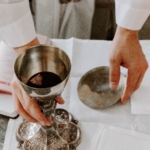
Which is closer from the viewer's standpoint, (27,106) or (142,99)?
(27,106)

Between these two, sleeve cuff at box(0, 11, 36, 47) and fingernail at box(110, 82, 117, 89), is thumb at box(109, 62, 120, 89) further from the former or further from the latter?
sleeve cuff at box(0, 11, 36, 47)

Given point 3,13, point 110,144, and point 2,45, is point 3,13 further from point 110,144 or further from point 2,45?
point 110,144

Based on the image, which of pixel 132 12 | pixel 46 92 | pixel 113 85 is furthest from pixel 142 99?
pixel 46 92

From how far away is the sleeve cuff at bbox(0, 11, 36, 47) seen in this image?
599 mm

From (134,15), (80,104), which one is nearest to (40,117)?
(80,104)

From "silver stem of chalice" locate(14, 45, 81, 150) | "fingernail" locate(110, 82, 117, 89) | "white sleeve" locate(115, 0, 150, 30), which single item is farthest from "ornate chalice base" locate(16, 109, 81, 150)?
"white sleeve" locate(115, 0, 150, 30)

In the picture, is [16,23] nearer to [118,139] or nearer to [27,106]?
[27,106]

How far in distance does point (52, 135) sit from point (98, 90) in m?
0.15

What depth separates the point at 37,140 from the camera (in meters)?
0.61

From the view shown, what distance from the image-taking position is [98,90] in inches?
27.1

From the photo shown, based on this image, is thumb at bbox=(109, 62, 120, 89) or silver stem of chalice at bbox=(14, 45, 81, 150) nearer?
silver stem of chalice at bbox=(14, 45, 81, 150)

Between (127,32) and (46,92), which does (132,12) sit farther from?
(46,92)

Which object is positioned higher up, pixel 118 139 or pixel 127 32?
pixel 127 32

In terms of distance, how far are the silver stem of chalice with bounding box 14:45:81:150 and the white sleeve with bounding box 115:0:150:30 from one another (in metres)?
0.16
